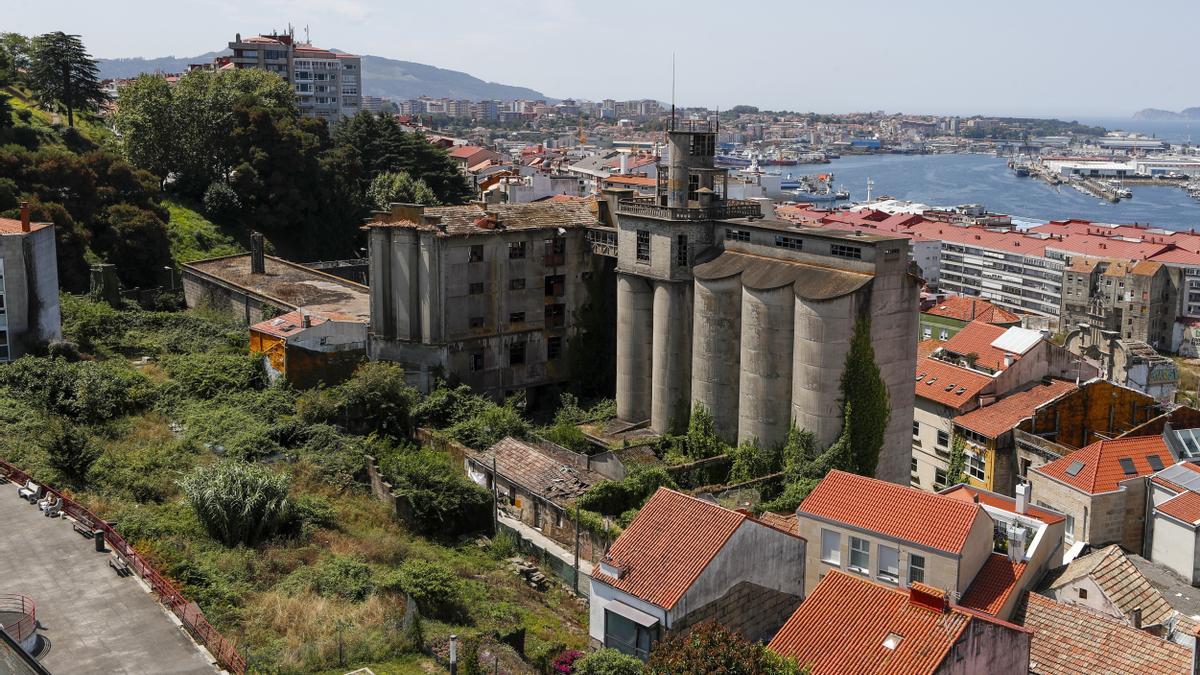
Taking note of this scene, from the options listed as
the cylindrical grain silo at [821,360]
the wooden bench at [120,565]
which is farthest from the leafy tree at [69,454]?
the cylindrical grain silo at [821,360]

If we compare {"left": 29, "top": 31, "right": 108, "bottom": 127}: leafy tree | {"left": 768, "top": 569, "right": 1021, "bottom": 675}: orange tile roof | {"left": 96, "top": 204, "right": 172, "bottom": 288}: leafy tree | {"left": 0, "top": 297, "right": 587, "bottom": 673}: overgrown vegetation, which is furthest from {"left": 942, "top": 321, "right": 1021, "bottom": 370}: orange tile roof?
{"left": 29, "top": 31, "right": 108, "bottom": 127}: leafy tree

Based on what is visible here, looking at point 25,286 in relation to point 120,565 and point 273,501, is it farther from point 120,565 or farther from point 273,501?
point 120,565

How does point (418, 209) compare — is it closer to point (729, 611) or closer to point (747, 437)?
point (747, 437)

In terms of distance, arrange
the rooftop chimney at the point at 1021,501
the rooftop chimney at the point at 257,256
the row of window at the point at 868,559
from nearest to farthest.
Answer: the row of window at the point at 868,559 → the rooftop chimney at the point at 1021,501 → the rooftop chimney at the point at 257,256

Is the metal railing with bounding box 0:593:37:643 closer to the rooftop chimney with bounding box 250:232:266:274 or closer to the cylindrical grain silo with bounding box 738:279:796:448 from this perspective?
the cylindrical grain silo with bounding box 738:279:796:448

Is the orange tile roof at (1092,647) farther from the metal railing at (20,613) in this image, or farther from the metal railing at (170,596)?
the metal railing at (20,613)

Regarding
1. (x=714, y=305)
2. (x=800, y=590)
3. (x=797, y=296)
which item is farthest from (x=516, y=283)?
(x=800, y=590)

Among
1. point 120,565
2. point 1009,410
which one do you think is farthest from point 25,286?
point 1009,410
